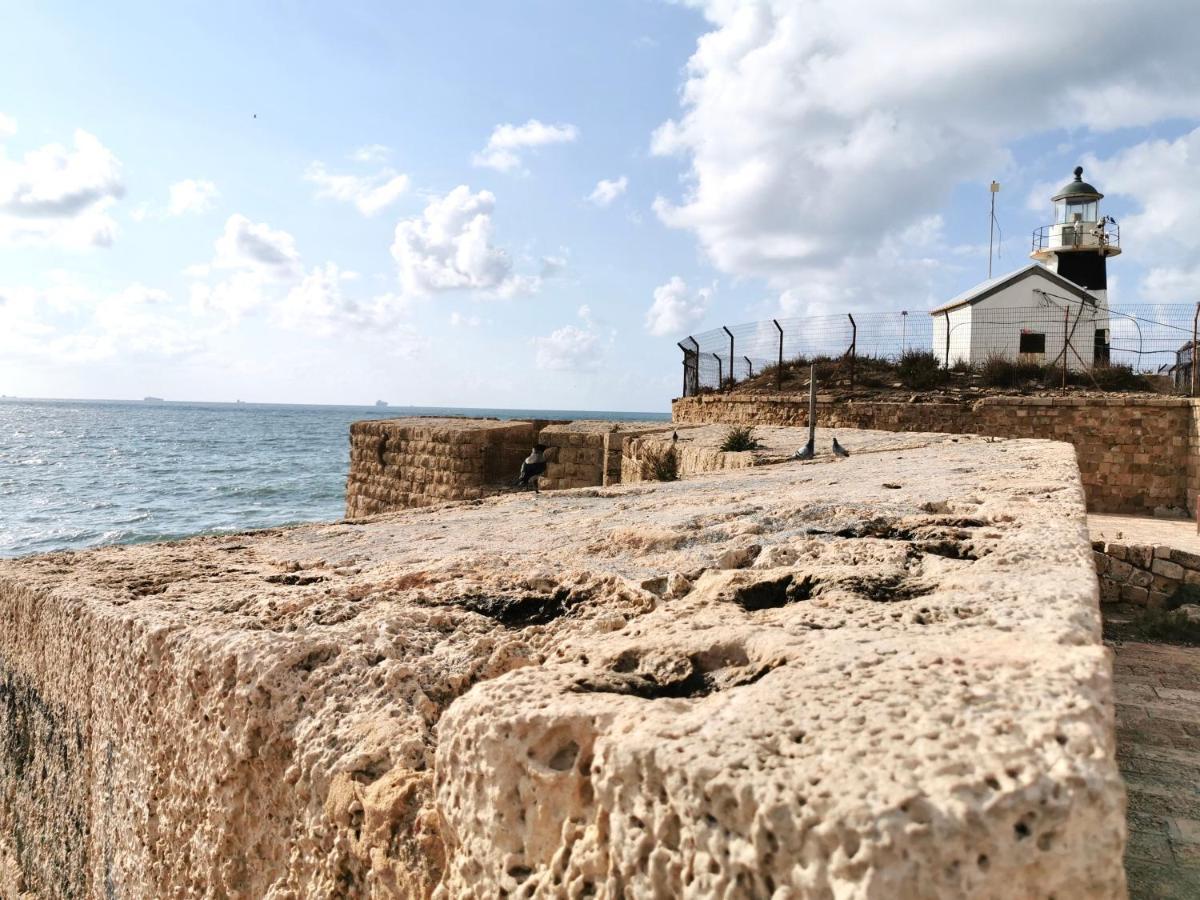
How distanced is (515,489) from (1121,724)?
647 centimetres

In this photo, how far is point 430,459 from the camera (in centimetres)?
1041

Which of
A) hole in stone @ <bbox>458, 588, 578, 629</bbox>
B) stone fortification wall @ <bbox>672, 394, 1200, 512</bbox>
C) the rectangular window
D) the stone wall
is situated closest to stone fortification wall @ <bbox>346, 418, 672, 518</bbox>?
stone fortification wall @ <bbox>672, 394, 1200, 512</bbox>

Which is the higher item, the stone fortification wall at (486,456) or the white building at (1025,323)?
the white building at (1025,323)

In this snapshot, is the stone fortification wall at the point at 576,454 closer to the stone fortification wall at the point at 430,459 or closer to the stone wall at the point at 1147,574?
the stone fortification wall at the point at 430,459

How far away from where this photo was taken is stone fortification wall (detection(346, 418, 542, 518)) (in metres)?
9.87

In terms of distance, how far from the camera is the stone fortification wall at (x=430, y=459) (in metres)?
9.87

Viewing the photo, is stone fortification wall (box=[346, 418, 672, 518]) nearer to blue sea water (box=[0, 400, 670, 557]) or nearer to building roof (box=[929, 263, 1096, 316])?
blue sea water (box=[0, 400, 670, 557])

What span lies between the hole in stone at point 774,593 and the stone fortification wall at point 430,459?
7.97 metres

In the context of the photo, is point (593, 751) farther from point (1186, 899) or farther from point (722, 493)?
point (1186, 899)

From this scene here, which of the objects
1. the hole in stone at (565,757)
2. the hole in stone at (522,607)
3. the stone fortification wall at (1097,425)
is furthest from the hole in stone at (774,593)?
the stone fortification wall at (1097,425)

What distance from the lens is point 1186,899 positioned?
8.95 feet

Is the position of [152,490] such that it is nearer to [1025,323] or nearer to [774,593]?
[1025,323]

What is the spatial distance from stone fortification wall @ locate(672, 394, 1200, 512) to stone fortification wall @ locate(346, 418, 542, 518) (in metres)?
4.67

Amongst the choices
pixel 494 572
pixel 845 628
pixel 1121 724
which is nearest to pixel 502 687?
pixel 845 628
